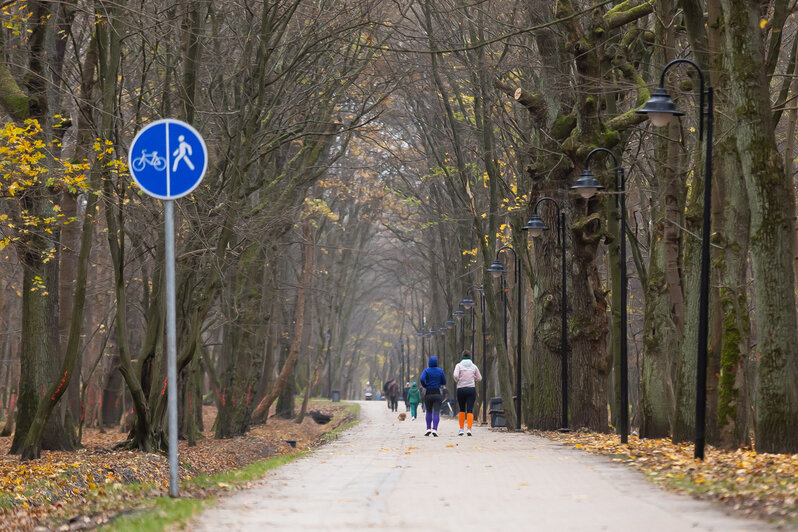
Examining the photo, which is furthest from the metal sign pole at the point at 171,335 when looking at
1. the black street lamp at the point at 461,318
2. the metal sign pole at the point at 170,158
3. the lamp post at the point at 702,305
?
the black street lamp at the point at 461,318

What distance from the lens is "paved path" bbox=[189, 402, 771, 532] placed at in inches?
298

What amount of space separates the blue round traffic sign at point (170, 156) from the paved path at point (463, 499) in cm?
269

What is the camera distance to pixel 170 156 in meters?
9.02

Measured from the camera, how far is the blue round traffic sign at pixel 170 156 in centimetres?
897

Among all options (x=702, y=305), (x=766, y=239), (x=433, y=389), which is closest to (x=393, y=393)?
(x=433, y=389)

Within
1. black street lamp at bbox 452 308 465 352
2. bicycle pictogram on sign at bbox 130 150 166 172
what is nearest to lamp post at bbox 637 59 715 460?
bicycle pictogram on sign at bbox 130 150 166 172

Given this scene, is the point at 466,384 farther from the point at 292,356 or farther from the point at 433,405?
the point at 292,356

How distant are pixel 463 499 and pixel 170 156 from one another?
12.7 ft

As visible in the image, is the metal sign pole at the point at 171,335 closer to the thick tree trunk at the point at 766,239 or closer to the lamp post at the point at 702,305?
the lamp post at the point at 702,305

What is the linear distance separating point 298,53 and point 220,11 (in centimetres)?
190

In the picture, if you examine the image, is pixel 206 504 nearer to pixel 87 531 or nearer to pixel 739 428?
pixel 87 531

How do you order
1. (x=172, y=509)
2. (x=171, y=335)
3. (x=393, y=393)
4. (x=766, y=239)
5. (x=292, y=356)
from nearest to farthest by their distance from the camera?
(x=172, y=509) < (x=171, y=335) < (x=766, y=239) < (x=292, y=356) < (x=393, y=393)

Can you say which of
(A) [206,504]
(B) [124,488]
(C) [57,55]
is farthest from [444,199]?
(A) [206,504]

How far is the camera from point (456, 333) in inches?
1841
